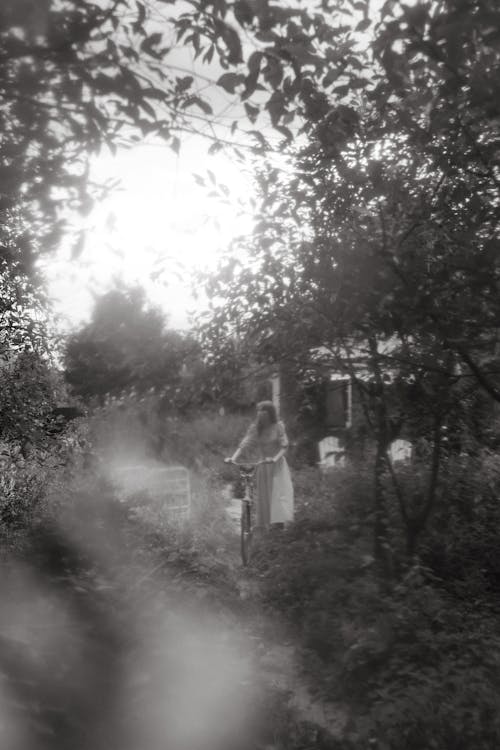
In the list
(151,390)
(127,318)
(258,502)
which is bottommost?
(258,502)

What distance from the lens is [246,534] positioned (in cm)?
820

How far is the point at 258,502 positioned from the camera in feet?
29.3

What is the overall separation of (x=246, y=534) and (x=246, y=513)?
0.25 m

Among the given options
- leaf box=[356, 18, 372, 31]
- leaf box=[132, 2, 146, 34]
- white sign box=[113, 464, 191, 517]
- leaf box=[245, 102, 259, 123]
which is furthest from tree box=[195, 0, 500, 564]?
white sign box=[113, 464, 191, 517]

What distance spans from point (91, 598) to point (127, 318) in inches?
84.8

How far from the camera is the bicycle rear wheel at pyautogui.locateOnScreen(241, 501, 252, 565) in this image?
314 inches

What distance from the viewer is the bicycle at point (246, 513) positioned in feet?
26.3

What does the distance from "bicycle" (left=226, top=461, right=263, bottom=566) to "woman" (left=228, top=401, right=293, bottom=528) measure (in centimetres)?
13

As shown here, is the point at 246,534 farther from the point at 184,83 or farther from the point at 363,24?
the point at 363,24

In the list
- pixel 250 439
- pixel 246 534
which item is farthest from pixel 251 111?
pixel 250 439

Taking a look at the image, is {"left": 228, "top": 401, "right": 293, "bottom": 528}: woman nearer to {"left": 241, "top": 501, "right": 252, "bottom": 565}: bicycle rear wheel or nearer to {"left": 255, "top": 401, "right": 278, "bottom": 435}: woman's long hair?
{"left": 255, "top": 401, "right": 278, "bottom": 435}: woman's long hair

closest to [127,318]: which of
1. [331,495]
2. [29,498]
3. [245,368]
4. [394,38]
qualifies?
[245,368]

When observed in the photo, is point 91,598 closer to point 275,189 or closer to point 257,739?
point 257,739

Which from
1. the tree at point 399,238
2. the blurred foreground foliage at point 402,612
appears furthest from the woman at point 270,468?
the tree at point 399,238
